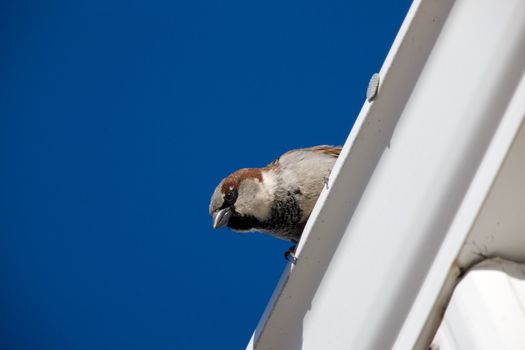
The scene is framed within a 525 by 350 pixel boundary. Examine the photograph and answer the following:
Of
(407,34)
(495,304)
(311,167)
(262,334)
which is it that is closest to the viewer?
(495,304)

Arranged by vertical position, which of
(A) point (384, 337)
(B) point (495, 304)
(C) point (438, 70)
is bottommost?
(A) point (384, 337)

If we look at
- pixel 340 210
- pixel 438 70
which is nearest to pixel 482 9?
pixel 438 70

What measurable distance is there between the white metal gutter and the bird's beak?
1.46 metres

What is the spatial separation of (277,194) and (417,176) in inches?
60.1

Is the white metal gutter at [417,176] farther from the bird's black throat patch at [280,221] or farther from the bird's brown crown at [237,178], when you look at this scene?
the bird's brown crown at [237,178]

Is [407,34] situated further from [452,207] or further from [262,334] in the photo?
[262,334]

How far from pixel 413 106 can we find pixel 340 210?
18 cm

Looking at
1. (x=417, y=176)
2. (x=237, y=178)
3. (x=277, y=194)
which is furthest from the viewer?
(x=237, y=178)

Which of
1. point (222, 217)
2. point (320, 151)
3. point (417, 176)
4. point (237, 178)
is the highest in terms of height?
point (417, 176)

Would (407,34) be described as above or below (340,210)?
above

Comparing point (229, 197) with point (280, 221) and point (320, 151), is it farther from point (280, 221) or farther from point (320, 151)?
point (320, 151)

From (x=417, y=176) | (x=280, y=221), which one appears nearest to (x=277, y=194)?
(x=280, y=221)

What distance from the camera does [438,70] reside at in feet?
3.39

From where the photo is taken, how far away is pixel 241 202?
2.62 meters
